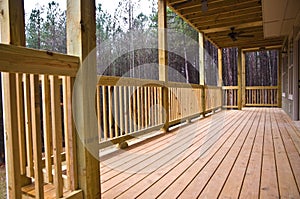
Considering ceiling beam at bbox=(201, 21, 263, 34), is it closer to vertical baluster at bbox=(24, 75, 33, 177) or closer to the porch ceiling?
the porch ceiling

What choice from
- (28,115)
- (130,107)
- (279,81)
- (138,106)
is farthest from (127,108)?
(279,81)

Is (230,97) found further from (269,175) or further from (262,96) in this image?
(269,175)

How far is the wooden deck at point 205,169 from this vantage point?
166 centimetres

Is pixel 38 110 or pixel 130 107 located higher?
pixel 38 110

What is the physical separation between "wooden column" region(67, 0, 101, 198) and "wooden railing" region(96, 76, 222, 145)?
1053 mm

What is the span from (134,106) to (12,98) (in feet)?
7.46

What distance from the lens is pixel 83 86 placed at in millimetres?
1395

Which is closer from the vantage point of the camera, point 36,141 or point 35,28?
point 36,141

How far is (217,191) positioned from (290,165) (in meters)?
1.03

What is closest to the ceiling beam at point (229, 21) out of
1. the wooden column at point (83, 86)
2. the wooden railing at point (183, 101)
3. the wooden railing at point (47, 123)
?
the wooden railing at point (183, 101)

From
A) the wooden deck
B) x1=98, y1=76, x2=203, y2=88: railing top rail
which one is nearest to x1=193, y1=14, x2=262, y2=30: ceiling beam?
x1=98, y1=76, x2=203, y2=88: railing top rail

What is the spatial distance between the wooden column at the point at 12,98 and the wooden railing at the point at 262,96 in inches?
394

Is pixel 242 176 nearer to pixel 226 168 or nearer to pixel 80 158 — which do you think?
pixel 226 168

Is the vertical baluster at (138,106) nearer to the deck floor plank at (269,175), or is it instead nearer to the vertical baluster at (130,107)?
the vertical baluster at (130,107)
